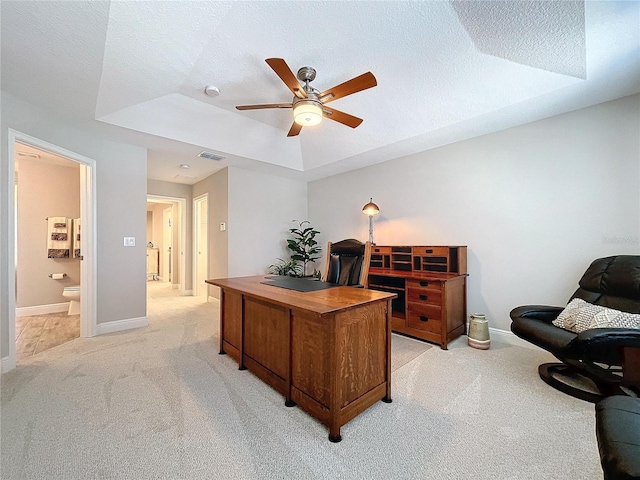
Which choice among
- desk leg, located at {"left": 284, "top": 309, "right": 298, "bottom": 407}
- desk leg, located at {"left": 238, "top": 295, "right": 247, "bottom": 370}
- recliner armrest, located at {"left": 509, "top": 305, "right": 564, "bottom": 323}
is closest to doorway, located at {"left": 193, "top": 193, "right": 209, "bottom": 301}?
desk leg, located at {"left": 238, "top": 295, "right": 247, "bottom": 370}

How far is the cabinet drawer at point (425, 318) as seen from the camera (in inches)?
116

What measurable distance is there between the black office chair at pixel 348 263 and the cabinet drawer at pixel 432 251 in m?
1.19

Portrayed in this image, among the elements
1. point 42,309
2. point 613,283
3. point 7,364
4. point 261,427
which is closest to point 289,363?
point 261,427

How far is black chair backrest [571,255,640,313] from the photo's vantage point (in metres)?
2.10

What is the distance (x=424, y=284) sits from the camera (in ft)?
10.0

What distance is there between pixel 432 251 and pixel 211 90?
315cm

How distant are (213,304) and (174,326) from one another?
49.1 inches

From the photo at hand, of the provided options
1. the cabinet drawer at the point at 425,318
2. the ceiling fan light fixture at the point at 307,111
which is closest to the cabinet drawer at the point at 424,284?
the cabinet drawer at the point at 425,318

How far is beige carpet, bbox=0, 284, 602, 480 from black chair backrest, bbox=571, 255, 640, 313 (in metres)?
0.81

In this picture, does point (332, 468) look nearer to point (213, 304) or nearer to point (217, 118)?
point (217, 118)

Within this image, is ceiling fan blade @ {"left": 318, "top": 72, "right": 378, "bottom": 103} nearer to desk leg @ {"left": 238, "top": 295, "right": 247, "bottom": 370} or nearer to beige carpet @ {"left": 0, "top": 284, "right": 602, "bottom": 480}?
desk leg @ {"left": 238, "top": 295, "right": 247, "bottom": 370}

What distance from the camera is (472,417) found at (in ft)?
5.69

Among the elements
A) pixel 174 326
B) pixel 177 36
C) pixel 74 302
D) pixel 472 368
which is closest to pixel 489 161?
pixel 472 368

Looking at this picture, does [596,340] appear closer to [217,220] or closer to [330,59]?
[330,59]
